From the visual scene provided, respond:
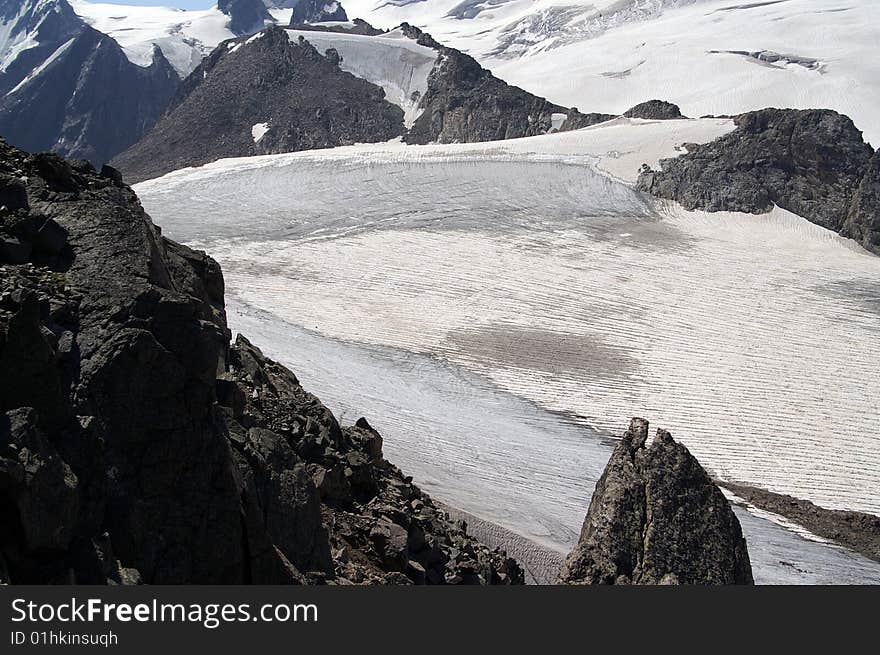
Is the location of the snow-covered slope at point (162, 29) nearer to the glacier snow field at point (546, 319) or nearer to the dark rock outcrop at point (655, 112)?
the dark rock outcrop at point (655, 112)

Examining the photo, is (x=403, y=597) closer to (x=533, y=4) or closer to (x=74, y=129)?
(x=74, y=129)

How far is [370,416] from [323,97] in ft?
169

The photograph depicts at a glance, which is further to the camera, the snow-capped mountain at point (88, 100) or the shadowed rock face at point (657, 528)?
the snow-capped mountain at point (88, 100)

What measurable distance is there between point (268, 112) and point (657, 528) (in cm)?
6036

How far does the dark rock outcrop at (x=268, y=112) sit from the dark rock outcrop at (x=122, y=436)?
5009cm

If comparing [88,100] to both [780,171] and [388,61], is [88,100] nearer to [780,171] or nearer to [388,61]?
[388,61]

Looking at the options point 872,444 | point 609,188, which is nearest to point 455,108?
point 609,188

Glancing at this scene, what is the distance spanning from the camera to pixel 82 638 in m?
4.96

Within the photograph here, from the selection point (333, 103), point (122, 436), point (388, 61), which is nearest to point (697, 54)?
point (388, 61)

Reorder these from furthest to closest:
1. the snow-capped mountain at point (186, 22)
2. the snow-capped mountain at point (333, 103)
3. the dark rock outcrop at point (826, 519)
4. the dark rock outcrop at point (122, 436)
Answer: the snow-capped mountain at point (186, 22) → the snow-capped mountain at point (333, 103) → the dark rock outcrop at point (826, 519) → the dark rock outcrop at point (122, 436)

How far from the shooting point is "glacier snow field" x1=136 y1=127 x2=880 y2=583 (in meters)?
16.0

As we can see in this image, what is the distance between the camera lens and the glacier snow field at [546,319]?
15992 millimetres

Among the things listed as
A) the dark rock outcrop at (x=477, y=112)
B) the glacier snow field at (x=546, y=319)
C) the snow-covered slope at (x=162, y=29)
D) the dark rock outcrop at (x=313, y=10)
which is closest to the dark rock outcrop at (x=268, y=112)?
the dark rock outcrop at (x=477, y=112)

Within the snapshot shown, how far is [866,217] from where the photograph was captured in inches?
1334
